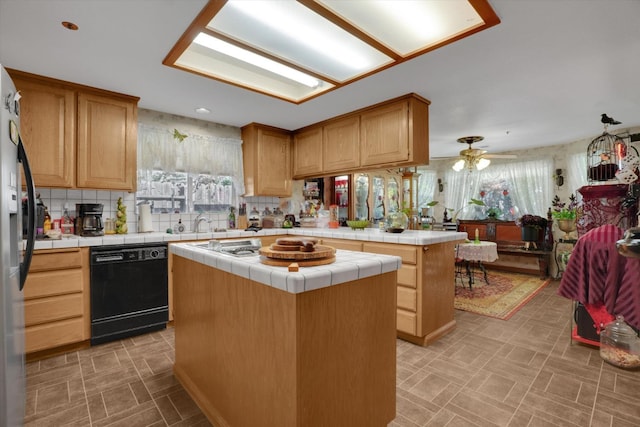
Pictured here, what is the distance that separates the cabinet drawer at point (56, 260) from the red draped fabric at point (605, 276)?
13.3 ft

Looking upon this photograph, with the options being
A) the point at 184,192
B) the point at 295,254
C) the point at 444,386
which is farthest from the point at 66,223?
the point at 444,386

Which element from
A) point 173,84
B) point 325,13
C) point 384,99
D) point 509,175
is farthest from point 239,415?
point 509,175

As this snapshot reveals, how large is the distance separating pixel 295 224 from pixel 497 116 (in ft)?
10.2

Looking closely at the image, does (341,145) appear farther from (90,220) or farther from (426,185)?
(426,185)

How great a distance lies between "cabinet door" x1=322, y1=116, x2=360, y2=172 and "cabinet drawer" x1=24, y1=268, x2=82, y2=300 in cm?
291

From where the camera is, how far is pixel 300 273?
1152 mm

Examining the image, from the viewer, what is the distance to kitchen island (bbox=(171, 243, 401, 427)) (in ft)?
3.79

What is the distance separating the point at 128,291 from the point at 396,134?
3.11m

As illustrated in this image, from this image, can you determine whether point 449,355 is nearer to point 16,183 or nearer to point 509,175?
point 16,183

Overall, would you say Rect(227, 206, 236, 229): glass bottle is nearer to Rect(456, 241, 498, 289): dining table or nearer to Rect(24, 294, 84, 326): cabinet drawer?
Rect(24, 294, 84, 326): cabinet drawer

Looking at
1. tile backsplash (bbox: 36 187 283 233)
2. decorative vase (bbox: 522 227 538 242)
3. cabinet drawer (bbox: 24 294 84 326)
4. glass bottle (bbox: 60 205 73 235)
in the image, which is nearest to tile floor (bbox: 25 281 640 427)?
cabinet drawer (bbox: 24 294 84 326)

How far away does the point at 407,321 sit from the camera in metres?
2.79

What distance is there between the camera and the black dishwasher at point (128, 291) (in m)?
2.74

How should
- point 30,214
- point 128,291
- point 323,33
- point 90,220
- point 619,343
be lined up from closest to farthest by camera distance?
1. point 30,214
2. point 323,33
3. point 619,343
4. point 128,291
5. point 90,220
